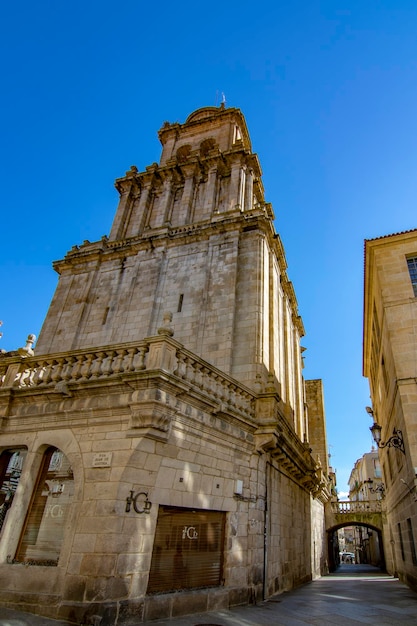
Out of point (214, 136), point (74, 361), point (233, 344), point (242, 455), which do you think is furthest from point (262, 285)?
point (214, 136)

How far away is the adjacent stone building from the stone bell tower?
0.36 feet

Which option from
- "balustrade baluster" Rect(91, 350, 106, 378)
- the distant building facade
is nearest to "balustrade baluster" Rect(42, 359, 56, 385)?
"balustrade baluster" Rect(91, 350, 106, 378)

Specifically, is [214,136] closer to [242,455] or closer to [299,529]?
[242,455]

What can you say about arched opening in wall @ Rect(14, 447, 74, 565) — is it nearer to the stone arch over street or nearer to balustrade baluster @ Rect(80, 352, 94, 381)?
balustrade baluster @ Rect(80, 352, 94, 381)

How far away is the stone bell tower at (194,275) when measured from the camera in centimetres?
1467

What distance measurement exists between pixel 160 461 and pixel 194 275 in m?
10.4

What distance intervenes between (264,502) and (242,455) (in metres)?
1.90

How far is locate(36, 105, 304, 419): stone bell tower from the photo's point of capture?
14672 mm

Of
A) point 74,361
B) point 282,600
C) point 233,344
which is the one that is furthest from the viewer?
point 233,344

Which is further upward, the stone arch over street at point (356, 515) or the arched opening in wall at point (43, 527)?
the stone arch over street at point (356, 515)

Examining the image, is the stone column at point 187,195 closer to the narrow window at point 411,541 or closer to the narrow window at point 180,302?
the narrow window at point 180,302

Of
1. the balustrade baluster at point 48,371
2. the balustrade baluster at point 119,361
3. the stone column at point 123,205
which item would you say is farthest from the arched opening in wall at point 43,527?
the stone column at point 123,205

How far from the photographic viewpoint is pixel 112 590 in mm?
6398

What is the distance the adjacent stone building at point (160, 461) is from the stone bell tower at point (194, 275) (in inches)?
4.3
